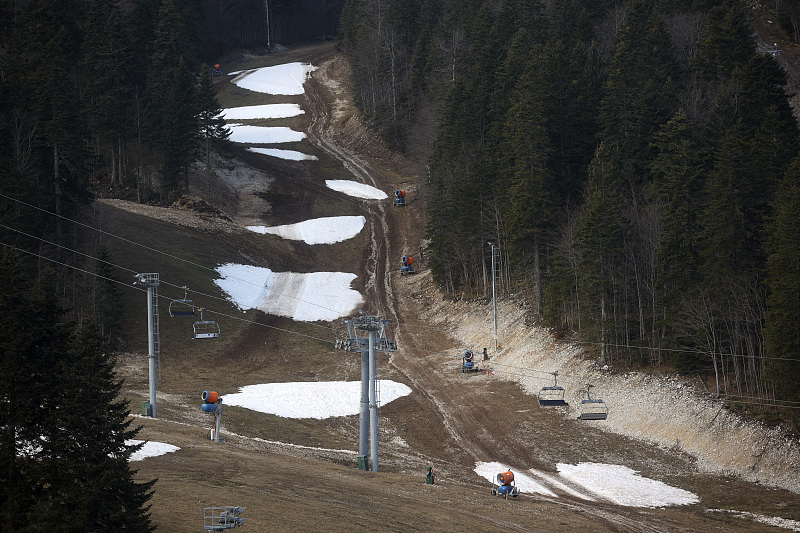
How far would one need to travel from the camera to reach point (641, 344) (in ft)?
156

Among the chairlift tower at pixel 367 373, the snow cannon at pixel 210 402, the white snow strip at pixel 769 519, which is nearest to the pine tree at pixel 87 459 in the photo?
the chairlift tower at pixel 367 373

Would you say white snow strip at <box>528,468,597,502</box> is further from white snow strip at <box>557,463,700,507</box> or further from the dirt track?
white snow strip at <box>557,463,700,507</box>

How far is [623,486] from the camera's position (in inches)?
1430

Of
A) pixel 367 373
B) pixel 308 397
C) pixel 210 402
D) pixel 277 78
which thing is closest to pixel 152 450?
pixel 210 402

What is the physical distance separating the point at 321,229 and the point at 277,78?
60677 millimetres

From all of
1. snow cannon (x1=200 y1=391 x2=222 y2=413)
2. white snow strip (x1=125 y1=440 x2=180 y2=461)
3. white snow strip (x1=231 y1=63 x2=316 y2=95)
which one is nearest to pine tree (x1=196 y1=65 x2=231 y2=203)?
white snow strip (x1=231 y1=63 x2=316 y2=95)

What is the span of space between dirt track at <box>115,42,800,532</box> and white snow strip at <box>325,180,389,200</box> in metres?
23.3

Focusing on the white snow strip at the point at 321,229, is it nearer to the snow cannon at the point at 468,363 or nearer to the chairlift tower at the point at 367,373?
the snow cannon at the point at 468,363

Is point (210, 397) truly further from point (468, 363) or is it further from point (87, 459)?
point (468, 363)

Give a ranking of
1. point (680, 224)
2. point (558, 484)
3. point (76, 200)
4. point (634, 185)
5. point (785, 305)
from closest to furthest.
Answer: point (785, 305) < point (558, 484) < point (680, 224) < point (634, 185) < point (76, 200)

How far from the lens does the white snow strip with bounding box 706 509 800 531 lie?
29966 millimetres

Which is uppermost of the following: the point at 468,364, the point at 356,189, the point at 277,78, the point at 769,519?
the point at 277,78

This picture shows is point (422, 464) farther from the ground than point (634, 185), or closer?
closer

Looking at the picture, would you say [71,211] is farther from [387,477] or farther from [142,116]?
[387,477]
